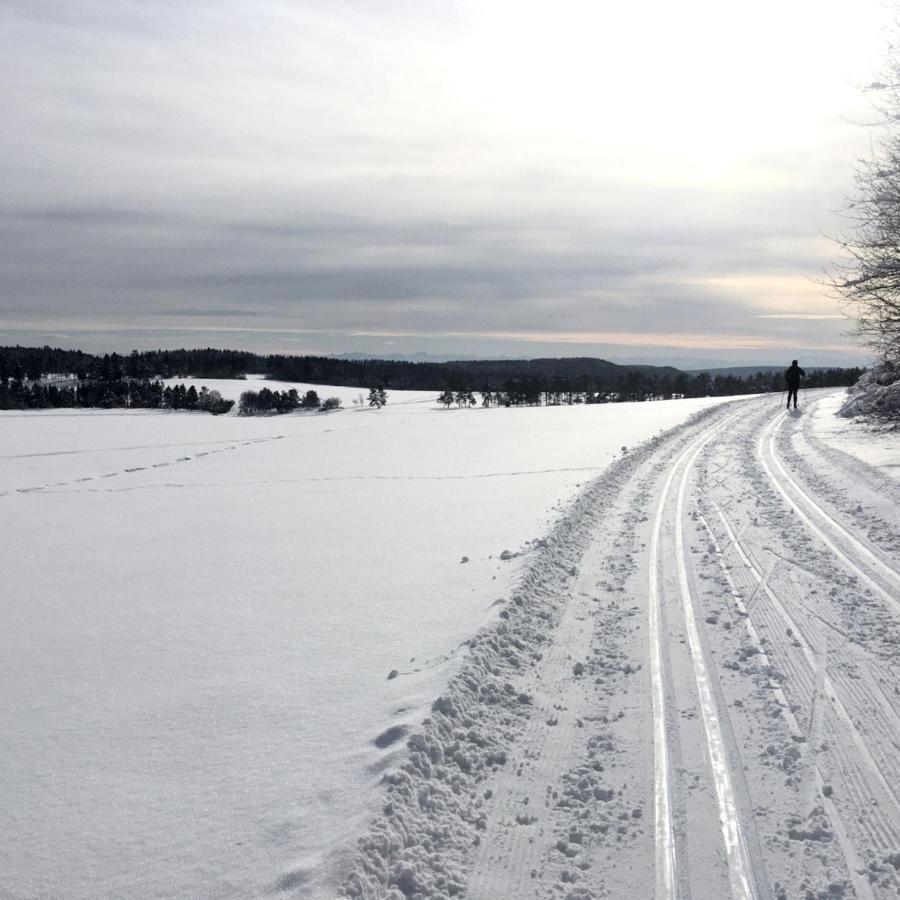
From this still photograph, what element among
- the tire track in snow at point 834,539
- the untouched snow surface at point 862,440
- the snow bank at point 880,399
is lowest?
the tire track in snow at point 834,539

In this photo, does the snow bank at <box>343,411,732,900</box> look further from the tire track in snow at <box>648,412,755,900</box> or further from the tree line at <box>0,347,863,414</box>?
the tree line at <box>0,347,863,414</box>

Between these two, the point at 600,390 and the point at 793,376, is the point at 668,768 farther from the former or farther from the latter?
the point at 600,390

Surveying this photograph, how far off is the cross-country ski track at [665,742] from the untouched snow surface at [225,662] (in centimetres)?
37

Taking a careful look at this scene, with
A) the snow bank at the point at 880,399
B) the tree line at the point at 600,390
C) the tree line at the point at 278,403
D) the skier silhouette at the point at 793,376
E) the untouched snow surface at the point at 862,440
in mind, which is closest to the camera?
the untouched snow surface at the point at 862,440

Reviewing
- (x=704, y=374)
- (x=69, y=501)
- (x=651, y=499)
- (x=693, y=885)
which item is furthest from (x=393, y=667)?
(x=704, y=374)

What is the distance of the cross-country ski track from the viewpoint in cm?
337

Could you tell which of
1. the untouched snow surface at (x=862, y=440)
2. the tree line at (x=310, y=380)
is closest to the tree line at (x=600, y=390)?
the tree line at (x=310, y=380)

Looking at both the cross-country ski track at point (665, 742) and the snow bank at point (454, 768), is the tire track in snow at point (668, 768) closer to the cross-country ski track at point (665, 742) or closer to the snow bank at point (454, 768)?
the cross-country ski track at point (665, 742)

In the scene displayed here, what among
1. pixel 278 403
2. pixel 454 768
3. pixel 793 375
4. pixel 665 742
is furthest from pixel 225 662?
pixel 278 403

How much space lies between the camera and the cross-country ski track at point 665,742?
3.37 metres

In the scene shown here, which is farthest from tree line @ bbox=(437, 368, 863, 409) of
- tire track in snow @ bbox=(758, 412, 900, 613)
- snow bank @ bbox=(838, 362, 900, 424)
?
tire track in snow @ bbox=(758, 412, 900, 613)

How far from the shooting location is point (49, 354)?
189125mm

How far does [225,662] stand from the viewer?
18.8 ft

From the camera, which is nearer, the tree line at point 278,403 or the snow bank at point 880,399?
the snow bank at point 880,399
